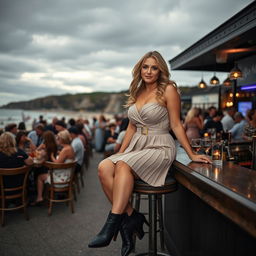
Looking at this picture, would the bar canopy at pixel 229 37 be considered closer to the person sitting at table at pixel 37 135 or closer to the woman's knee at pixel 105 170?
the woman's knee at pixel 105 170

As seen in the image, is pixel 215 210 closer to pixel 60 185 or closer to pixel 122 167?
pixel 122 167

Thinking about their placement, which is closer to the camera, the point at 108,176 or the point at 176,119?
the point at 108,176

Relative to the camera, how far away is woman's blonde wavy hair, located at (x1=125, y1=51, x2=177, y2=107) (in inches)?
85.4

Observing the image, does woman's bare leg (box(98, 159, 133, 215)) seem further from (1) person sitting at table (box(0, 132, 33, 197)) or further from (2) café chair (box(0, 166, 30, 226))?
(1) person sitting at table (box(0, 132, 33, 197))

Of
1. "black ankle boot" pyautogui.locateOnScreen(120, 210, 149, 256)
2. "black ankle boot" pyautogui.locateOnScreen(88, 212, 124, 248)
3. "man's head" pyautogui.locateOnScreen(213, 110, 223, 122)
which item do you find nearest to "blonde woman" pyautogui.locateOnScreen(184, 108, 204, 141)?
"man's head" pyautogui.locateOnScreen(213, 110, 223, 122)

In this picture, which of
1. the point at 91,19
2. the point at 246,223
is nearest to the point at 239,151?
the point at 246,223

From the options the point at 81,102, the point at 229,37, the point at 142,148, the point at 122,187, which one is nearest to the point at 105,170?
the point at 122,187

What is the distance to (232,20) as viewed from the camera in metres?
4.25

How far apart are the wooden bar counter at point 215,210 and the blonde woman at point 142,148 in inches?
7.7

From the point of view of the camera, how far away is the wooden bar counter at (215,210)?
3.32 ft

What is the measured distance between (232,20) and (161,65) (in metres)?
2.88

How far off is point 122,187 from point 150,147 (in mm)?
Answer: 456

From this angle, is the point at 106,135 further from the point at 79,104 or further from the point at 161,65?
the point at 79,104

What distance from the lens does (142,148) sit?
6.76 feet
